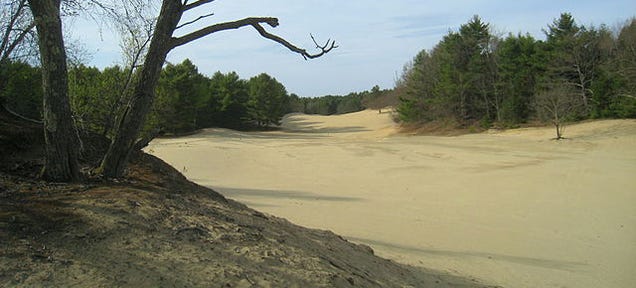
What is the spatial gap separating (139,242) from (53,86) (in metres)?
1.73

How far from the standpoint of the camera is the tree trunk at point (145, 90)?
4.63m

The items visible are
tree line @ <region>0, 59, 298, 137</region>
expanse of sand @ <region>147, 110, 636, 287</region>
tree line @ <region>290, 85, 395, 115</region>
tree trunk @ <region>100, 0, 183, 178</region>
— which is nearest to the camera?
tree trunk @ <region>100, 0, 183, 178</region>

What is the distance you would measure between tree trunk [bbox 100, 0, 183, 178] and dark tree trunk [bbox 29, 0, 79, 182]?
1.61 feet

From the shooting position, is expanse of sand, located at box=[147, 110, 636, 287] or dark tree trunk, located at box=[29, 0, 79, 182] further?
expanse of sand, located at box=[147, 110, 636, 287]

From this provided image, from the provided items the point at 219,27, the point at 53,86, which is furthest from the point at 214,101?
the point at 53,86

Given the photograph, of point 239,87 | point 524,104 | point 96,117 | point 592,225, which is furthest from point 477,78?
point 96,117

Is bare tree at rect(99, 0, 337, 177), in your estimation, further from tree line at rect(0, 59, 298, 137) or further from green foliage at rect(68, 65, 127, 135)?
tree line at rect(0, 59, 298, 137)

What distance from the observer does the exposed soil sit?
290cm

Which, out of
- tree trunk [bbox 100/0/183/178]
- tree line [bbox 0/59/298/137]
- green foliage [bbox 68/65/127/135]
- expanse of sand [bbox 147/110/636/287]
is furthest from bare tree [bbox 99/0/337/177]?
tree line [bbox 0/59/298/137]

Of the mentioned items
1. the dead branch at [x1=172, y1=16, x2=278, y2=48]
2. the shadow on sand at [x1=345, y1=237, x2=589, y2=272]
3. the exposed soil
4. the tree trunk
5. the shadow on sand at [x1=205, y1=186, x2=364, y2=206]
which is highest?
the dead branch at [x1=172, y1=16, x2=278, y2=48]

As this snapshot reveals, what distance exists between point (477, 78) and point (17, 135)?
38.2 meters

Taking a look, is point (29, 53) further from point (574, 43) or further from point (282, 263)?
point (574, 43)

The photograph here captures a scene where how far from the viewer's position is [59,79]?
13.6ft

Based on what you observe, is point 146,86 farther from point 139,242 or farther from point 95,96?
point 95,96
